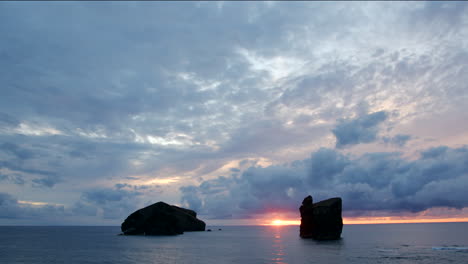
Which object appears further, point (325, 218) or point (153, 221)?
point (153, 221)

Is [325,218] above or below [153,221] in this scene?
above

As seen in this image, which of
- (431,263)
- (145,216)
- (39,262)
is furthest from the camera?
(145,216)

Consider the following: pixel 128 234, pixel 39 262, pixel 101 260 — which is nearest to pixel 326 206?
pixel 101 260

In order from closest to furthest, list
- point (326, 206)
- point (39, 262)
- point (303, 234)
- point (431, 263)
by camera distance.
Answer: point (431, 263), point (39, 262), point (326, 206), point (303, 234)

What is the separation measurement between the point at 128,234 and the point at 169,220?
76.6 ft

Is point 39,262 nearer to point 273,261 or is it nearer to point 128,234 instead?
point 273,261

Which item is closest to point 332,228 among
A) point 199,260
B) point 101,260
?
point 199,260

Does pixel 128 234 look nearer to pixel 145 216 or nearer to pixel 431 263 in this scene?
pixel 145 216

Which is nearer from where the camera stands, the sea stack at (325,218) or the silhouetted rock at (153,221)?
the sea stack at (325,218)

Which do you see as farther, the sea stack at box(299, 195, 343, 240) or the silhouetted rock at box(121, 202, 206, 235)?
the silhouetted rock at box(121, 202, 206, 235)

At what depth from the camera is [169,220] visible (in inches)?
6826

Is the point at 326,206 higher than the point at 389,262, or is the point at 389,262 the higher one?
the point at 326,206

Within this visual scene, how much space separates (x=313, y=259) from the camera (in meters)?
71.2

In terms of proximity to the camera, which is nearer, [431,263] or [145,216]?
[431,263]
